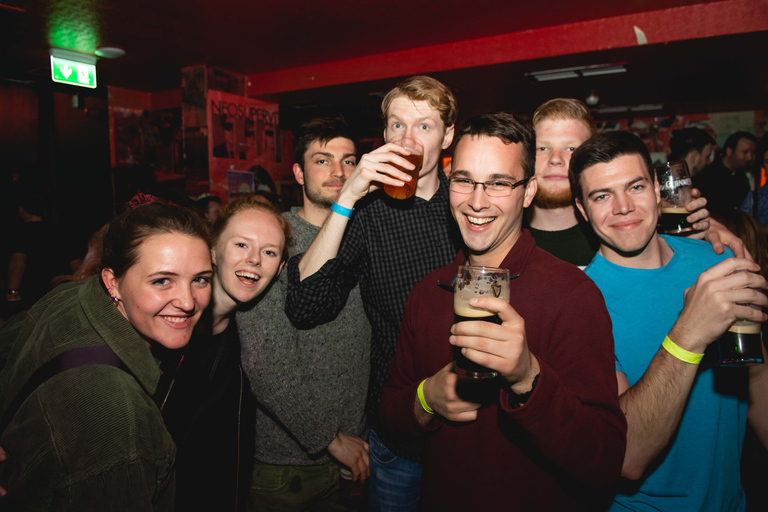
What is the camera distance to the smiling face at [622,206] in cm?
156

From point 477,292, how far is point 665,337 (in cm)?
80

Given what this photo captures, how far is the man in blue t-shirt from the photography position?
1233 millimetres

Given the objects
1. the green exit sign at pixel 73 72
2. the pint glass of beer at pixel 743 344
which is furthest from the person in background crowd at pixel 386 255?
the green exit sign at pixel 73 72

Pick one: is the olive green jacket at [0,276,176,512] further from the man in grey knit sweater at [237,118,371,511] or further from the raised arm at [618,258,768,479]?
the raised arm at [618,258,768,479]

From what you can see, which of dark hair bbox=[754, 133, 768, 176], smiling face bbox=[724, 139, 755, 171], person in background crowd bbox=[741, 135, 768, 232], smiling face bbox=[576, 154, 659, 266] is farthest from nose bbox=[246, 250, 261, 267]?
smiling face bbox=[724, 139, 755, 171]

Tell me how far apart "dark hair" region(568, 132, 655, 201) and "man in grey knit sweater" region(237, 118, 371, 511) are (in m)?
1.16

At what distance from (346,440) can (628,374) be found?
51.2 inches

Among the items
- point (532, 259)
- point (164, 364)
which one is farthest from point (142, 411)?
point (532, 259)

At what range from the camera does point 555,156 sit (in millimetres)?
2113

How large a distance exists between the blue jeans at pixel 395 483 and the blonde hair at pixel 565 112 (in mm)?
1752

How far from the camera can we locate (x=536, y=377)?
1.04m

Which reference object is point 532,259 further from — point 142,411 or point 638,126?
point 638,126

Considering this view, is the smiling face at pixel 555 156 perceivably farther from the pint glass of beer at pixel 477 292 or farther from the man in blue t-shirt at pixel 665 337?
the pint glass of beer at pixel 477 292

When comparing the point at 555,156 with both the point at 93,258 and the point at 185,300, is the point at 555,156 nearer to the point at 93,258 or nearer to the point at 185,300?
the point at 185,300
